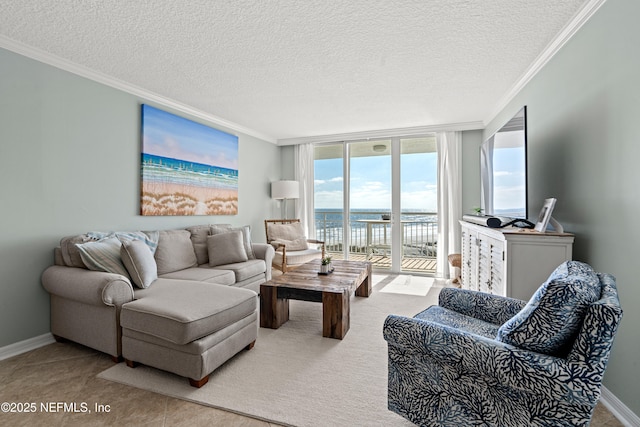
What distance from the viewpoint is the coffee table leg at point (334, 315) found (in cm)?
271

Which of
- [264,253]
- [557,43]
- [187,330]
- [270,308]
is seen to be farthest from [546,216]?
[264,253]

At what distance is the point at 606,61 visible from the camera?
1837 mm

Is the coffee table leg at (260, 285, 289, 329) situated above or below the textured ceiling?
below

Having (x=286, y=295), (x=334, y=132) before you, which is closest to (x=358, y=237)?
(x=334, y=132)

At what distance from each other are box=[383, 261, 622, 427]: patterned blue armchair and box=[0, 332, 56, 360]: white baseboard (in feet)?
9.48

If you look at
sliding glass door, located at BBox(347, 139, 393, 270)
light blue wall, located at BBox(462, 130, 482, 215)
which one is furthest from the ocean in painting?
light blue wall, located at BBox(462, 130, 482, 215)

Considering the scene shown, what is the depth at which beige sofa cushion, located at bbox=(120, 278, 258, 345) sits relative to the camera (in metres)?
1.92

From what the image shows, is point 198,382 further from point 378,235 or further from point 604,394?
point 378,235

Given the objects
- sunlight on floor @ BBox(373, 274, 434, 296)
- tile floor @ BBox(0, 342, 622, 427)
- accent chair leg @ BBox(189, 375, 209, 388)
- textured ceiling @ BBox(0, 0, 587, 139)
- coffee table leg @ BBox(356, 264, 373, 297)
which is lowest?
tile floor @ BBox(0, 342, 622, 427)

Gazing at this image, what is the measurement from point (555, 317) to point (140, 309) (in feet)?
7.53

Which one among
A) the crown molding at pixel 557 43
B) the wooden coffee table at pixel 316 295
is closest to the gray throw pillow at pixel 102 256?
the wooden coffee table at pixel 316 295

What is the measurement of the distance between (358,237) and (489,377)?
477 centimetres

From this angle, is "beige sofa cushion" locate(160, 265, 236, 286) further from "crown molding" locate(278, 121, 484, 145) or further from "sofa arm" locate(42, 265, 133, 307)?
"crown molding" locate(278, 121, 484, 145)

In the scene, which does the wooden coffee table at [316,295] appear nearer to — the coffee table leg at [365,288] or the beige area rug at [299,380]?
the beige area rug at [299,380]
